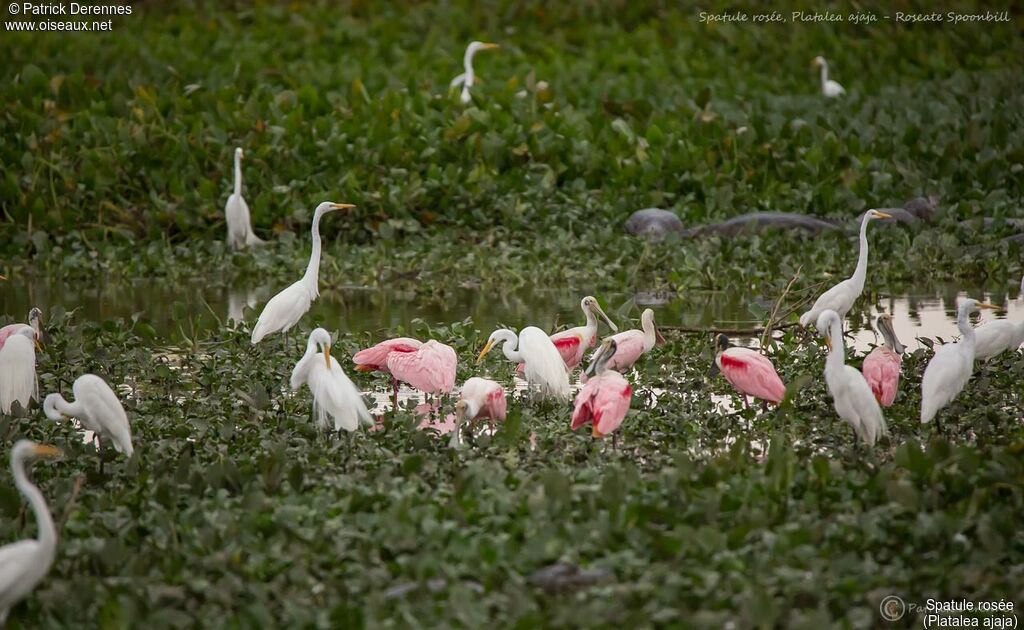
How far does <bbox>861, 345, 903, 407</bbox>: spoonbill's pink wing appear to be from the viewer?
20.4ft

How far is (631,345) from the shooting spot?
7090 mm

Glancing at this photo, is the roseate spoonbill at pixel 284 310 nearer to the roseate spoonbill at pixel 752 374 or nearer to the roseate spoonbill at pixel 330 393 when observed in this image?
the roseate spoonbill at pixel 330 393

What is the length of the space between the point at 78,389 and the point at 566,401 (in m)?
2.39

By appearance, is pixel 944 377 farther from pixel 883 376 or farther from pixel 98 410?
pixel 98 410

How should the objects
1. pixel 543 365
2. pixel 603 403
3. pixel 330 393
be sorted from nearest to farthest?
pixel 603 403 → pixel 330 393 → pixel 543 365

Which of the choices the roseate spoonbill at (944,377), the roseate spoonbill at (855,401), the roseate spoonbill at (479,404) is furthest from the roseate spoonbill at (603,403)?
the roseate spoonbill at (944,377)

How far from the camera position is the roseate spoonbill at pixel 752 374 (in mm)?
6289

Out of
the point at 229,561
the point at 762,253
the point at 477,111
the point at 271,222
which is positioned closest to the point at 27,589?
the point at 229,561

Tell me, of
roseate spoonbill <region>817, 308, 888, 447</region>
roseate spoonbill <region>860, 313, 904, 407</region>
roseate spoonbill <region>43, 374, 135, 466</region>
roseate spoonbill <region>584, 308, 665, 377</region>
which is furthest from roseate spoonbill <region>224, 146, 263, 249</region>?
roseate spoonbill <region>817, 308, 888, 447</region>

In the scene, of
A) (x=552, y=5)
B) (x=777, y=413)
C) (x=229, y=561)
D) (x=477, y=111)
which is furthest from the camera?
(x=552, y=5)

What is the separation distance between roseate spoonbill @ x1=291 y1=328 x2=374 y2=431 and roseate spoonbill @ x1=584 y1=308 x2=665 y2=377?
4.49ft

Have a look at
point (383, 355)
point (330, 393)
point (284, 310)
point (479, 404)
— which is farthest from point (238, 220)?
point (479, 404)

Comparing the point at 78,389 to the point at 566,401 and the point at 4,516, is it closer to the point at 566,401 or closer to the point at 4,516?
the point at 4,516

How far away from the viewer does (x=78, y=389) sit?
564 cm
